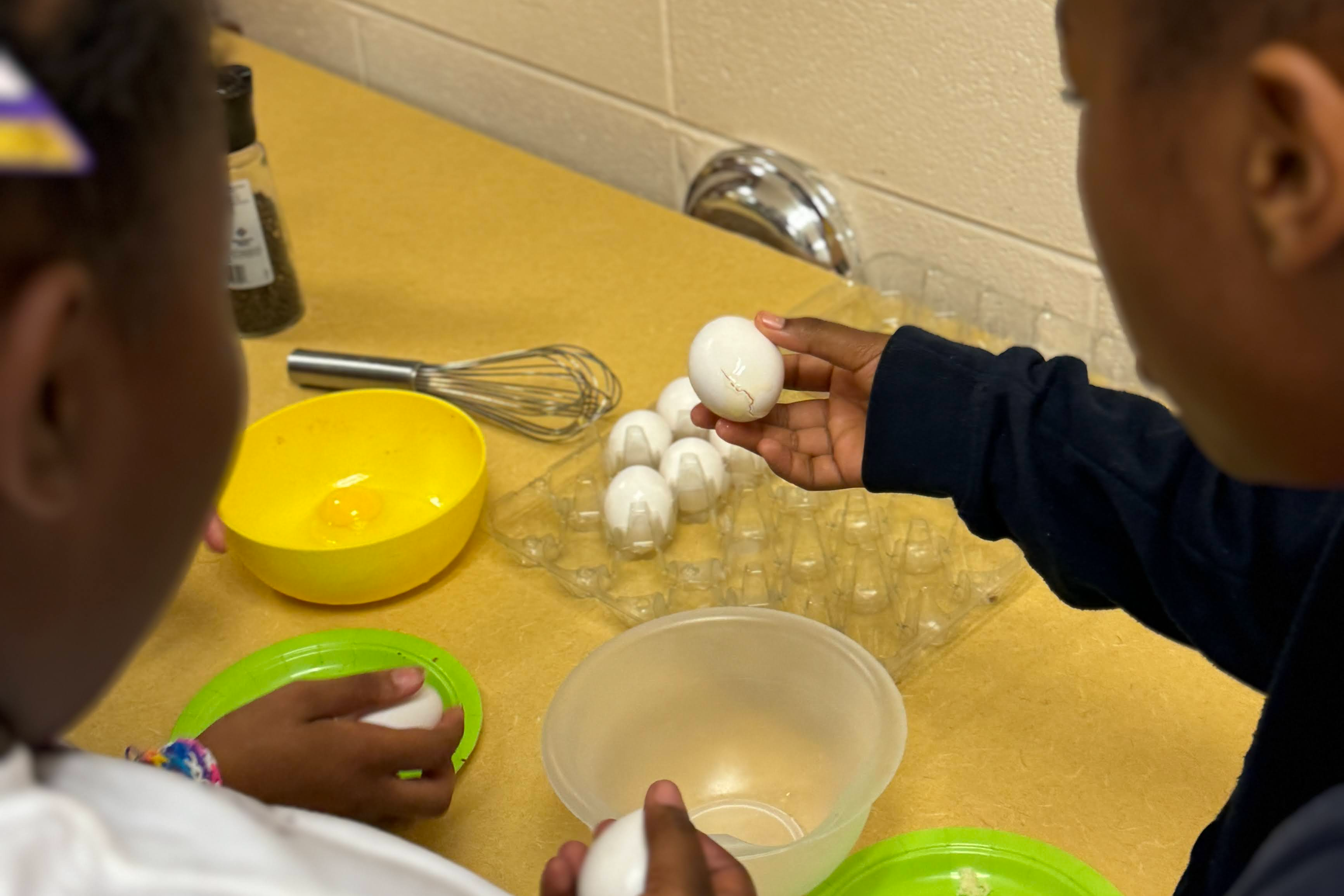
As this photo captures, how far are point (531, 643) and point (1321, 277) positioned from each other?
0.55 meters

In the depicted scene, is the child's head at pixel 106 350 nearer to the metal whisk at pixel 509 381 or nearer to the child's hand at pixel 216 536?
the child's hand at pixel 216 536

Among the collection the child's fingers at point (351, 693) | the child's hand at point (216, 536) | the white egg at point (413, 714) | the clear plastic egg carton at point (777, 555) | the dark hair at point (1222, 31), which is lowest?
the clear plastic egg carton at point (777, 555)

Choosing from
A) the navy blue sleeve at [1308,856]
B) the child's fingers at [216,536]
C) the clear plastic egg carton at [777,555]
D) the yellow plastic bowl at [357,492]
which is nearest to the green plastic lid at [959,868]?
the clear plastic egg carton at [777,555]

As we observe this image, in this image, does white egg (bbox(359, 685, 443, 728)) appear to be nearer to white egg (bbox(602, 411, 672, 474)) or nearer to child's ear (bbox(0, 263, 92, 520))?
white egg (bbox(602, 411, 672, 474))

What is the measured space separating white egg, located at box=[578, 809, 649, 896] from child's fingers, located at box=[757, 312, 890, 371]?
33 centimetres

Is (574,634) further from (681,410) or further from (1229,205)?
(1229,205)

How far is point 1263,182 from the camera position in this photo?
1.19 ft

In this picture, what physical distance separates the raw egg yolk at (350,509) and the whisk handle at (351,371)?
0.41ft

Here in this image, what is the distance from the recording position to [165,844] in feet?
1.30

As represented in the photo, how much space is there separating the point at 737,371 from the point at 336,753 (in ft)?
1.00

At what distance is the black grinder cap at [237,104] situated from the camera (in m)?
0.99

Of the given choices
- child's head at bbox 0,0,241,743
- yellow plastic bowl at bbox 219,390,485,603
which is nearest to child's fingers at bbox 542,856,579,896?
child's head at bbox 0,0,241,743

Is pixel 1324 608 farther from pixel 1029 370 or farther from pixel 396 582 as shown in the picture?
pixel 396 582

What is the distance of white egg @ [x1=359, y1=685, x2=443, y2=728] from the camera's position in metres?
0.70
